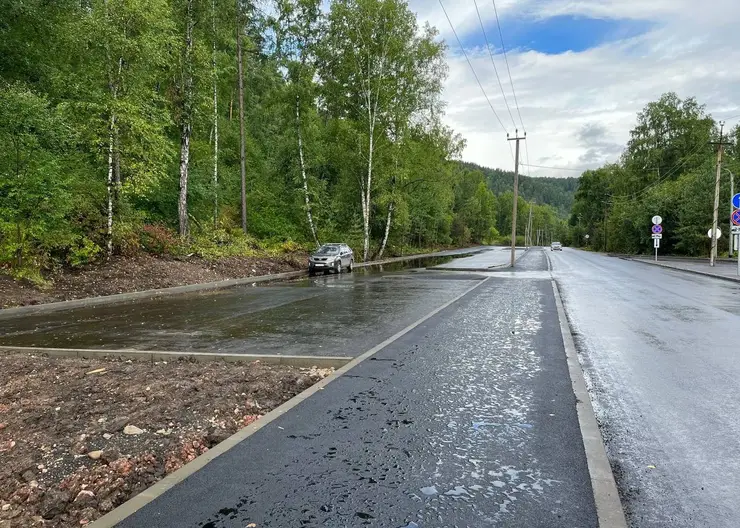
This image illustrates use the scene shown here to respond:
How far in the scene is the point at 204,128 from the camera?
28.0 m

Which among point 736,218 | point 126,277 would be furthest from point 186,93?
point 736,218

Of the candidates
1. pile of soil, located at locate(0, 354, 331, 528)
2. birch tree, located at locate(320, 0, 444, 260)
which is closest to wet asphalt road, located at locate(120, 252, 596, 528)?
pile of soil, located at locate(0, 354, 331, 528)

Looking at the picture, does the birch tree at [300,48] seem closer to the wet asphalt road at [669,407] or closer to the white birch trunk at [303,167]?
the white birch trunk at [303,167]

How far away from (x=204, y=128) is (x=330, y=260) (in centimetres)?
1155

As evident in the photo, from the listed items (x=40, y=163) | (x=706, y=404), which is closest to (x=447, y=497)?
(x=706, y=404)

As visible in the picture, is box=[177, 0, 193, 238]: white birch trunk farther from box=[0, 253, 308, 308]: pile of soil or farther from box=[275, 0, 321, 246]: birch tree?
box=[275, 0, 321, 246]: birch tree

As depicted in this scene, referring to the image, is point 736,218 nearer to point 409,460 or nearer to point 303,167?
point 303,167

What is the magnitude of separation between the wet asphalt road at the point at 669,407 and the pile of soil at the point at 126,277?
1389 cm

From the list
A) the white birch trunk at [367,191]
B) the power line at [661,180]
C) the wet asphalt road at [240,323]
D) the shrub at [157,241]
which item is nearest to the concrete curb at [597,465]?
the wet asphalt road at [240,323]

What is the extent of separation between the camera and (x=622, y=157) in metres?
76.9

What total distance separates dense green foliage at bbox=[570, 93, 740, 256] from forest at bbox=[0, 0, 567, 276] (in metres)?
24.5

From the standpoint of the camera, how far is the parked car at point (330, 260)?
25.2 m

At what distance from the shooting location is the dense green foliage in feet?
152

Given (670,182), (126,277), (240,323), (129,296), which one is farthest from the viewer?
(670,182)
